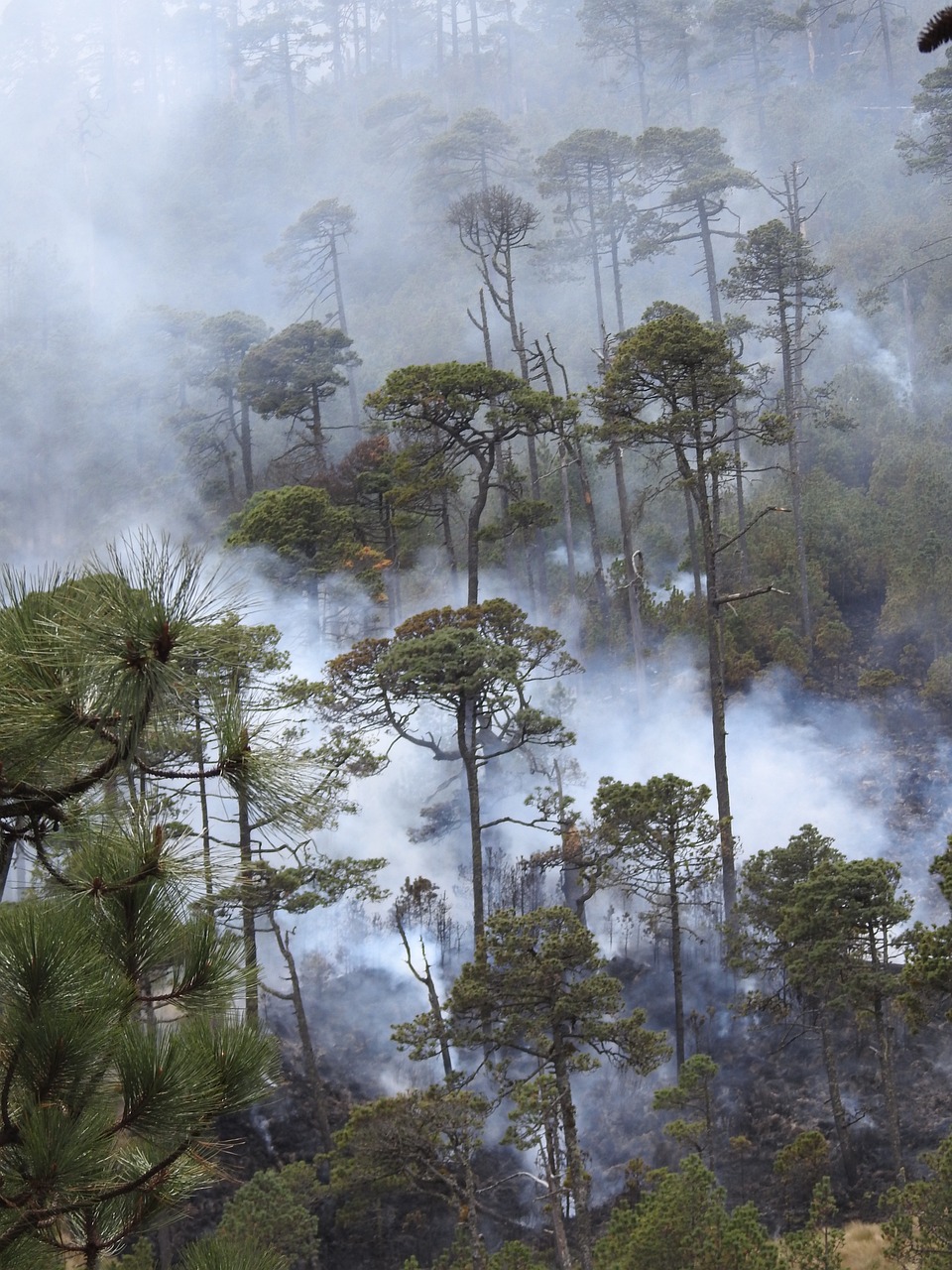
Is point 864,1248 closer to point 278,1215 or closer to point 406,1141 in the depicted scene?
point 406,1141

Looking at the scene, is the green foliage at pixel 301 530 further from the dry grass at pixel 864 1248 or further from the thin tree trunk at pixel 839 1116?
the dry grass at pixel 864 1248

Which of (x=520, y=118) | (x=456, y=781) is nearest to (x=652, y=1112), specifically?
(x=456, y=781)

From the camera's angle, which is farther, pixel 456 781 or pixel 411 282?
pixel 411 282

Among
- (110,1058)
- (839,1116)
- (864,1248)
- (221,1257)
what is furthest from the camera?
(839,1116)

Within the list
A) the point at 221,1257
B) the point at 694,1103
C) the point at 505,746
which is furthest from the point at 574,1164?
the point at 505,746

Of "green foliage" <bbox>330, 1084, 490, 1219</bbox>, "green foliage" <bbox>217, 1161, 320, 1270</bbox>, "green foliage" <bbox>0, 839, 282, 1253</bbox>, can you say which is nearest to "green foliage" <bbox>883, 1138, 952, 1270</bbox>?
"green foliage" <bbox>330, 1084, 490, 1219</bbox>

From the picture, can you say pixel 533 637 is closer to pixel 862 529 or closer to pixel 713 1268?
pixel 713 1268
